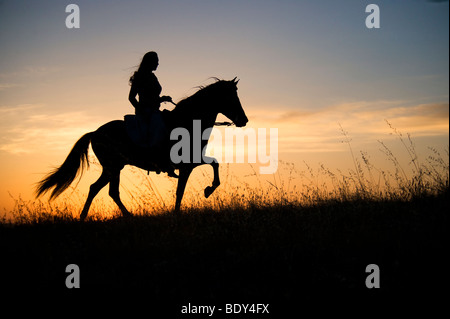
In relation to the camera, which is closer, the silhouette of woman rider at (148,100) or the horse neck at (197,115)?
the silhouette of woman rider at (148,100)

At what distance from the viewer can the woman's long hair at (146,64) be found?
8836mm

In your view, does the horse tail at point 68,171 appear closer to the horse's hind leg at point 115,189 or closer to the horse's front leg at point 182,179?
the horse's hind leg at point 115,189

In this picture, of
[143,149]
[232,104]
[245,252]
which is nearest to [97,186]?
[143,149]

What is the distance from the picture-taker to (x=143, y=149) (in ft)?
30.8

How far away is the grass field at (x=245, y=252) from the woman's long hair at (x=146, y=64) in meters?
3.39

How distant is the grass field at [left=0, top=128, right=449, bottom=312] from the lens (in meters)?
4.20

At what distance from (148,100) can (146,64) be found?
0.83 meters

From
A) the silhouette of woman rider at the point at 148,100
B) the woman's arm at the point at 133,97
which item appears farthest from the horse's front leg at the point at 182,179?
the woman's arm at the point at 133,97

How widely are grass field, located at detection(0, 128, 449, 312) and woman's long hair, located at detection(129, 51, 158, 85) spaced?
3.39 metres

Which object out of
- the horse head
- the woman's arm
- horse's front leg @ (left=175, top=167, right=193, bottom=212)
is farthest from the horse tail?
the horse head

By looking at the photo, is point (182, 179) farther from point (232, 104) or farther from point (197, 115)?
point (232, 104)
